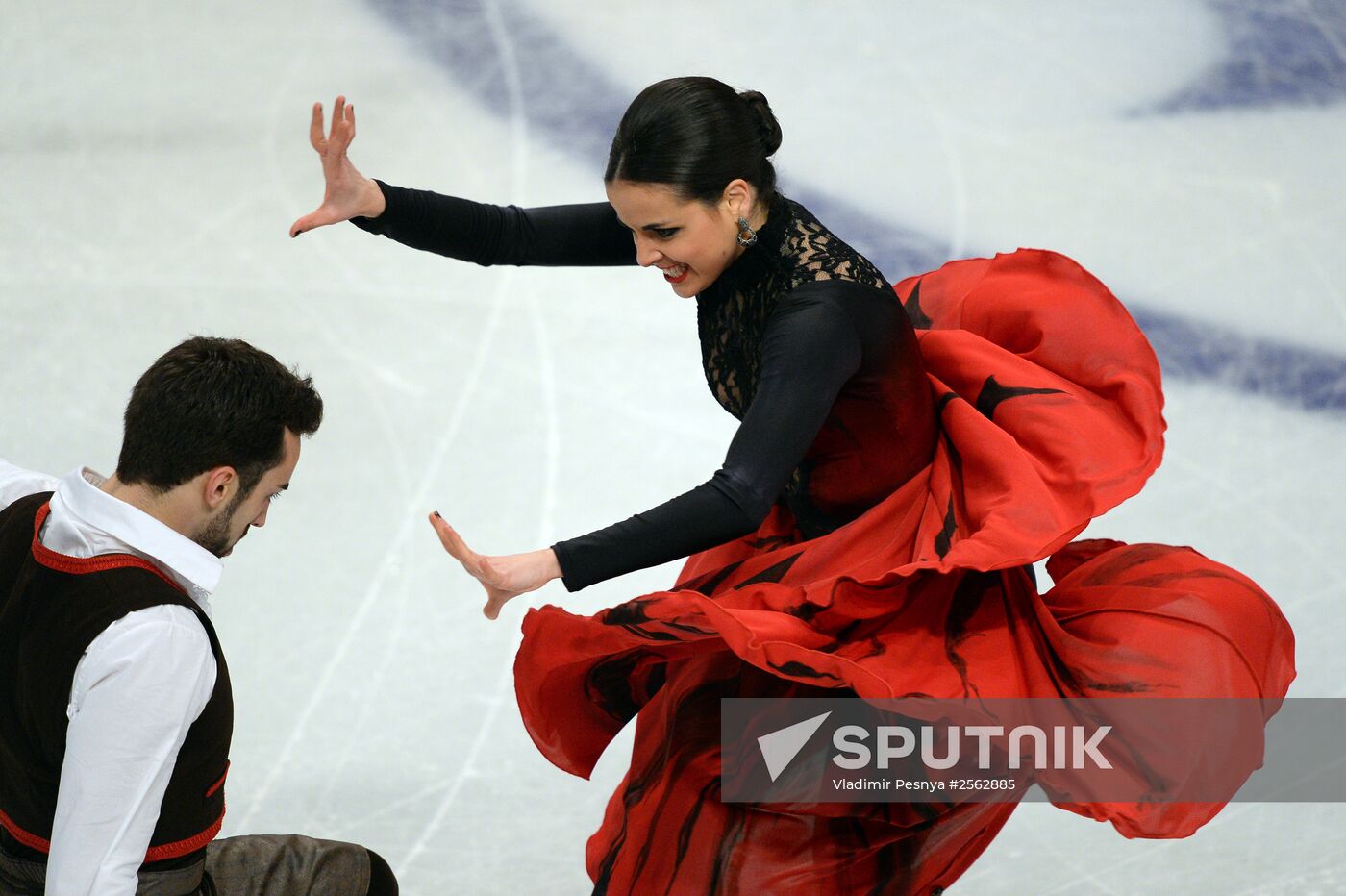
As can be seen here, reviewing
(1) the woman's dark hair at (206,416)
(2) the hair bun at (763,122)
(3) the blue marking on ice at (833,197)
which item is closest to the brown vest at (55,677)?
(1) the woman's dark hair at (206,416)

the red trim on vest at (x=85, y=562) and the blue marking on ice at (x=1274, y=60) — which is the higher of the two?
the blue marking on ice at (x=1274, y=60)

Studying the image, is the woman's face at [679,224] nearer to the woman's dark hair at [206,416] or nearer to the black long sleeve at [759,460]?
the black long sleeve at [759,460]

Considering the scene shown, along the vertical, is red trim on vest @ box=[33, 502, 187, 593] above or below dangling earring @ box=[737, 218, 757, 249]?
below

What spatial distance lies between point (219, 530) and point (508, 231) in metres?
0.70

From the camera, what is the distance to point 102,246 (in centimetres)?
434

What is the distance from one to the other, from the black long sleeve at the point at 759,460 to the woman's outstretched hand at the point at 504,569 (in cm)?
2

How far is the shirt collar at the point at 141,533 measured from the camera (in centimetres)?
179

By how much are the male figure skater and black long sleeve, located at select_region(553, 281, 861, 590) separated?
1.28 feet

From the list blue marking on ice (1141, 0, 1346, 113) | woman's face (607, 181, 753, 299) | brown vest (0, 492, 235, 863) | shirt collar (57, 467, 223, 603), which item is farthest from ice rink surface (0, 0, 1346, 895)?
woman's face (607, 181, 753, 299)

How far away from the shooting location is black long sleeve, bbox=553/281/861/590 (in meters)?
1.89

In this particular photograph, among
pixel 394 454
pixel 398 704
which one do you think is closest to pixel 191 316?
pixel 394 454

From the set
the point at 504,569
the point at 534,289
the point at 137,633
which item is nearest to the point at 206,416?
the point at 137,633

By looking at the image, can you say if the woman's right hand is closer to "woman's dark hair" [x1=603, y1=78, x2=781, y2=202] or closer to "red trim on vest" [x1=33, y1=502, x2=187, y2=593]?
"woman's dark hair" [x1=603, y1=78, x2=781, y2=202]

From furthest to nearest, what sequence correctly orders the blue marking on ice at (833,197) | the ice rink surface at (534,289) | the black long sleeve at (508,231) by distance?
the blue marking on ice at (833,197) → the ice rink surface at (534,289) → the black long sleeve at (508,231)
